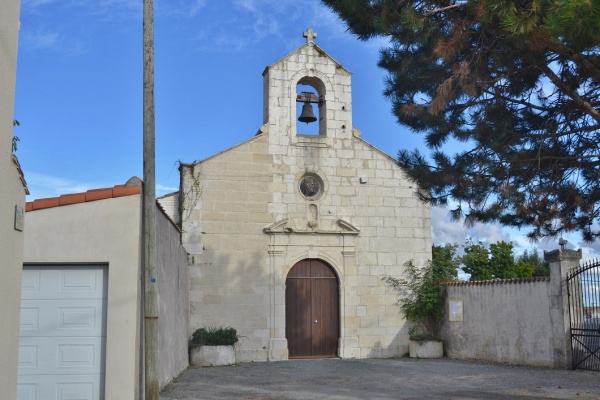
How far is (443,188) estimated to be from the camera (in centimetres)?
882

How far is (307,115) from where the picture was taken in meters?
16.5

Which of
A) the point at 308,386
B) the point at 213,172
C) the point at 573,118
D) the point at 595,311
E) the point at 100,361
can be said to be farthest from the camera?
the point at 213,172

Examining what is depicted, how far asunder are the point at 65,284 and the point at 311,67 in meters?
10.6

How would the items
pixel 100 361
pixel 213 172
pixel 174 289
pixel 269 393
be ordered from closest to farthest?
pixel 100 361, pixel 269 393, pixel 174 289, pixel 213 172

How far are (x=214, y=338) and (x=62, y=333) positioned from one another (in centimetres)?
719

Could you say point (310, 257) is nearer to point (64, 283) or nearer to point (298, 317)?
point (298, 317)

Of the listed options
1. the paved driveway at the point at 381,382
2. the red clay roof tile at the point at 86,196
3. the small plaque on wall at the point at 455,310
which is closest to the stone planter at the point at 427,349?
the small plaque on wall at the point at 455,310

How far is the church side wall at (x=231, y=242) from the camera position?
607 inches

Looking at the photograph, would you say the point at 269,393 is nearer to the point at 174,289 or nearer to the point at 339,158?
the point at 174,289

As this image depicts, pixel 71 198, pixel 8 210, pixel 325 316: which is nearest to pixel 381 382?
pixel 325 316

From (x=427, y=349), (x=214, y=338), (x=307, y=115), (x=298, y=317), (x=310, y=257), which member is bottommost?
(x=427, y=349)

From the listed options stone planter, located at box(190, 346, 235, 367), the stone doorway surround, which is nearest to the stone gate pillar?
the stone doorway surround

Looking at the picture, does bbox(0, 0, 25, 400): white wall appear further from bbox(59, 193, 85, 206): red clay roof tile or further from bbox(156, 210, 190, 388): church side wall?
bbox(156, 210, 190, 388): church side wall

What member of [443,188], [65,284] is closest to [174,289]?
[65,284]
